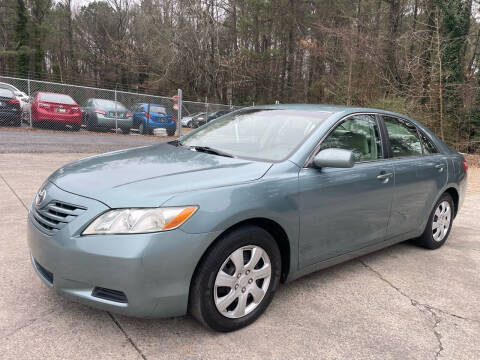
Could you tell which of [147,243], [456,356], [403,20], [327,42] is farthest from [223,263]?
[327,42]

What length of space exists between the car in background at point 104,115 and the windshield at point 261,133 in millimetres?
11693

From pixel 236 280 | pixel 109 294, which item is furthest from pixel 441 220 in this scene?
pixel 109 294

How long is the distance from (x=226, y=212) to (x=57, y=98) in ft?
41.9

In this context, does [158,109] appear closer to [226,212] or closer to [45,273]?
[45,273]

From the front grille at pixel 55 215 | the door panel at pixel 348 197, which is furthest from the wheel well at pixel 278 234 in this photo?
the front grille at pixel 55 215

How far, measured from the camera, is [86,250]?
7.28 feet

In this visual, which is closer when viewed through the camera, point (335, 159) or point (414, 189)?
point (335, 159)

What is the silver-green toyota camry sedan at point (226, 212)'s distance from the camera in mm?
2238

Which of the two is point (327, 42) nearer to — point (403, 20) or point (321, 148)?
point (403, 20)

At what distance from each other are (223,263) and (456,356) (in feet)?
5.18

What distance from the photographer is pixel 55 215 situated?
8.05 feet

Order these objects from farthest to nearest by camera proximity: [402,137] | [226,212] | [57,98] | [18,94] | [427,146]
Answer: [18,94] < [57,98] < [427,146] < [402,137] < [226,212]

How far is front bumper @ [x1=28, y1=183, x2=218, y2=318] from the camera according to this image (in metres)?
2.18

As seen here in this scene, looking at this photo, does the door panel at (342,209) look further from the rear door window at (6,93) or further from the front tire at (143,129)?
the front tire at (143,129)
